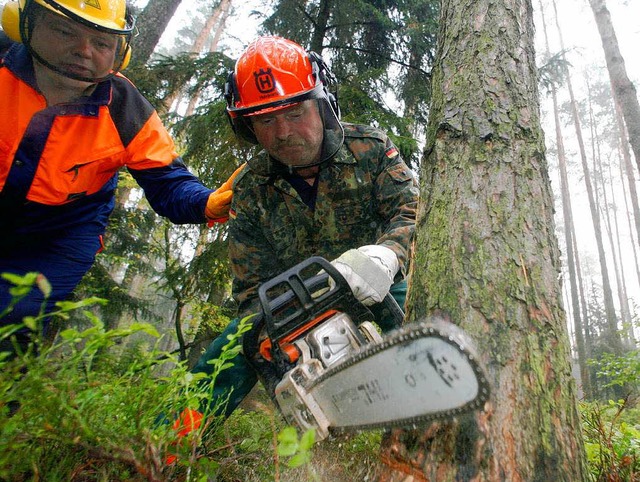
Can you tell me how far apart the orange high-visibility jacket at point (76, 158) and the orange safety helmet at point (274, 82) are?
64cm

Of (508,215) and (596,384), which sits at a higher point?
(508,215)

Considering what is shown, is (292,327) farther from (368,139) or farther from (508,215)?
(368,139)

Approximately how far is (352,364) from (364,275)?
537mm

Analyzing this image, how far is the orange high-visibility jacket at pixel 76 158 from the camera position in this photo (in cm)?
207

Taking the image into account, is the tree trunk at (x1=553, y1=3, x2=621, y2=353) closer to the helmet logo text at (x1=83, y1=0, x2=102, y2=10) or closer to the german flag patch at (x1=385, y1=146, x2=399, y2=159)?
the german flag patch at (x1=385, y1=146, x2=399, y2=159)

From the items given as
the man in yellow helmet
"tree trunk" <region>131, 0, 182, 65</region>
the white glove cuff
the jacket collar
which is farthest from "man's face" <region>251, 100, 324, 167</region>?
"tree trunk" <region>131, 0, 182, 65</region>

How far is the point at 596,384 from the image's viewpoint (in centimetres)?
1100

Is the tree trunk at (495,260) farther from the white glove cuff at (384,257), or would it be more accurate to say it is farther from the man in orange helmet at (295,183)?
the man in orange helmet at (295,183)

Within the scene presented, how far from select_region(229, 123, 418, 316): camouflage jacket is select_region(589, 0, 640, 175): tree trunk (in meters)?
6.25

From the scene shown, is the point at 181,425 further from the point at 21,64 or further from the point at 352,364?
the point at 21,64

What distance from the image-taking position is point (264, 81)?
212 centimetres

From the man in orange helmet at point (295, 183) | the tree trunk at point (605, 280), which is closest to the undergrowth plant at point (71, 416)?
the man in orange helmet at point (295, 183)

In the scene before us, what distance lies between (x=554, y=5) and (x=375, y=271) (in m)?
23.7

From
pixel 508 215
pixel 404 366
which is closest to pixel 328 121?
pixel 508 215
